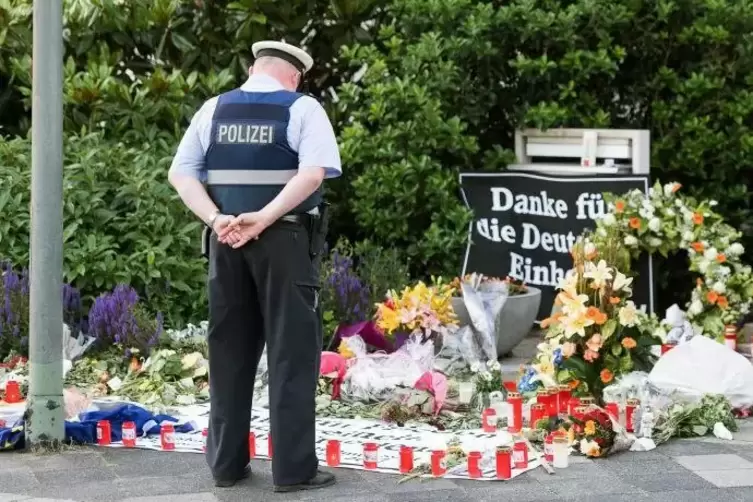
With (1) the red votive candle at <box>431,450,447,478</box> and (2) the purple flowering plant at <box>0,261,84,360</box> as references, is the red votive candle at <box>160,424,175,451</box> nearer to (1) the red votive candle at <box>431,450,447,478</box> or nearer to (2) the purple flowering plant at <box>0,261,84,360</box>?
(1) the red votive candle at <box>431,450,447,478</box>

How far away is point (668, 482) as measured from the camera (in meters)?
5.94

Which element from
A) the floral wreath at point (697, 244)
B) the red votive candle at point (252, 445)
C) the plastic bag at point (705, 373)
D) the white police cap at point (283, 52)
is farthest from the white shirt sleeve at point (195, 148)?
the floral wreath at point (697, 244)

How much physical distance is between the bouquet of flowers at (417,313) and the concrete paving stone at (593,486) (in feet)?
7.51

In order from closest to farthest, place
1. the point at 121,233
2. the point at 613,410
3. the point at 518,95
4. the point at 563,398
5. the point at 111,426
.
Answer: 1. the point at 613,410
2. the point at 111,426
3. the point at 563,398
4. the point at 121,233
5. the point at 518,95

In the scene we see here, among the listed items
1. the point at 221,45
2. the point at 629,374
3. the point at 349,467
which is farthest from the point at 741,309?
the point at 221,45

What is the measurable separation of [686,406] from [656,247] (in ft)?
6.74

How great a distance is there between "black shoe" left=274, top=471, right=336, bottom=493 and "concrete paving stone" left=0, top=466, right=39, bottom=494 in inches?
40.7

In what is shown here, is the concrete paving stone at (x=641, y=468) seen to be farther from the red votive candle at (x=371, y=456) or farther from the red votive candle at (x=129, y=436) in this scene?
the red votive candle at (x=129, y=436)

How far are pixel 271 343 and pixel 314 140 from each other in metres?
0.84

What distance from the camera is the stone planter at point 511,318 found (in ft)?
28.7

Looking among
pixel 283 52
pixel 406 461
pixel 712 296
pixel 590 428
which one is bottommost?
pixel 406 461

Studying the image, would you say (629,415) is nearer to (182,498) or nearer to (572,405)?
(572,405)

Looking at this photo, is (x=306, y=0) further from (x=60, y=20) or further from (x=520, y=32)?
(x=60, y=20)

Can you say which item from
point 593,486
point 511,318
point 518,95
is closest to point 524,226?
point 518,95
